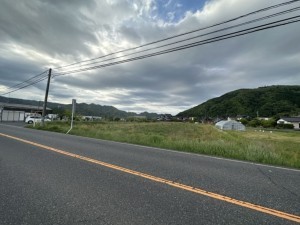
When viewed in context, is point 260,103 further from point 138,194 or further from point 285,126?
point 138,194

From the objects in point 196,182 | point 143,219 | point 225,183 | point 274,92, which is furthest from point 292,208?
point 274,92

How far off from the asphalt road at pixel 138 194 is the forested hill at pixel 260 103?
13775cm

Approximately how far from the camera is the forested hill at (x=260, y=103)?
431 feet

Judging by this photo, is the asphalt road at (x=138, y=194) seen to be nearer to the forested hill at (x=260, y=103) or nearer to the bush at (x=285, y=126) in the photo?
the bush at (x=285, y=126)

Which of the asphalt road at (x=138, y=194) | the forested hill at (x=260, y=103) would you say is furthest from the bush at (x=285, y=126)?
the asphalt road at (x=138, y=194)

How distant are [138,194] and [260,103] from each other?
15310cm

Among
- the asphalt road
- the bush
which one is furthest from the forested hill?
the asphalt road

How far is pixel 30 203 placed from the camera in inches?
144

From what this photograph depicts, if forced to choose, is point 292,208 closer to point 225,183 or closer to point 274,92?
point 225,183

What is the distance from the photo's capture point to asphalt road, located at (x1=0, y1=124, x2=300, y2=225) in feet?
10.5

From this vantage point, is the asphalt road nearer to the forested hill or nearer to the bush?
the bush

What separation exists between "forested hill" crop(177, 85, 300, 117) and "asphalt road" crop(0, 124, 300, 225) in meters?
138

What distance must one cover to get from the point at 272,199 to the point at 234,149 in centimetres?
661

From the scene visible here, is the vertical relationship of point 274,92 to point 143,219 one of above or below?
above
